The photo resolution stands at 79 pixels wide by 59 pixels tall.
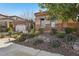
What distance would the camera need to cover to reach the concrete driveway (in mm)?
4312

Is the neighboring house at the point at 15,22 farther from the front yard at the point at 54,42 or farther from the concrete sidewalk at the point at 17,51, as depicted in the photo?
the concrete sidewalk at the point at 17,51

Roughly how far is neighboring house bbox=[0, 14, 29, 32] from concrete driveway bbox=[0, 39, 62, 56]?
416 mm

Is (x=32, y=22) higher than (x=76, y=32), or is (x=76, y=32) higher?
(x=32, y=22)

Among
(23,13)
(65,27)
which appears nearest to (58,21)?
(65,27)

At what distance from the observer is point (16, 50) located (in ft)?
15.2

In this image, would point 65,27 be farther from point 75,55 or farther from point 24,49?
point 24,49

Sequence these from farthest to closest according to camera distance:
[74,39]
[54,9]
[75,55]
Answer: [74,39]
[54,9]
[75,55]

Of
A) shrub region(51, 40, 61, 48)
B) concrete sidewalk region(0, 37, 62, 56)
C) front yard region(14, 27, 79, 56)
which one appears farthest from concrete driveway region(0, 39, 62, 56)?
shrub region(51, 40, 61, 48)

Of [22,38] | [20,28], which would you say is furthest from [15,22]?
[22,38]

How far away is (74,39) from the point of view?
16.3 ft

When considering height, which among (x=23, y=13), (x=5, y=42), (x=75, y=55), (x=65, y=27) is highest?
(x=23, y=13)

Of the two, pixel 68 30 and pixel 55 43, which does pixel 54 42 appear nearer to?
pixel 55 43

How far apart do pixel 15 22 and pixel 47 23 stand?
90 centimetres

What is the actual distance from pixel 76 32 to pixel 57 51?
0.85 m
